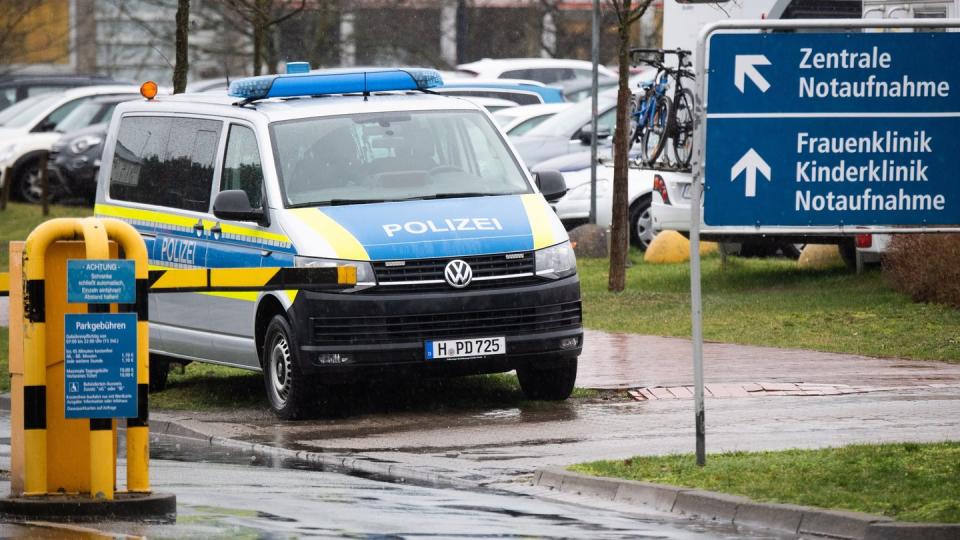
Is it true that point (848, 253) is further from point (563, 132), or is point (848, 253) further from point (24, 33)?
point (24, 33)

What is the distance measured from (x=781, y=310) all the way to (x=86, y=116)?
1755cm

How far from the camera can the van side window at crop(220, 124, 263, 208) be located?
A: 43.2 ft

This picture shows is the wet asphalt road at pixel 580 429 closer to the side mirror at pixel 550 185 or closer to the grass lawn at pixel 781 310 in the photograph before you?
the side mirror at pixel 550 185

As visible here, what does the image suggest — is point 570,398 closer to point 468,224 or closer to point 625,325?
point 468,224

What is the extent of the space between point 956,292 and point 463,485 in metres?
8.67

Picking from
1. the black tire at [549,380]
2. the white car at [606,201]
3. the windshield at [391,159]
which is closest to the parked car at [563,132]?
the white car at [606,201]

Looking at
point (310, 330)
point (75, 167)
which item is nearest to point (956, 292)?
point (310, 330)

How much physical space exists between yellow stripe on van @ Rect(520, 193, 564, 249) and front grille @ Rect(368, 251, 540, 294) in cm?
15

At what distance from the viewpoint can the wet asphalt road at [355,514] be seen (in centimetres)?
814

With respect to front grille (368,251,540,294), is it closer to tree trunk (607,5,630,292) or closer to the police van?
the police van

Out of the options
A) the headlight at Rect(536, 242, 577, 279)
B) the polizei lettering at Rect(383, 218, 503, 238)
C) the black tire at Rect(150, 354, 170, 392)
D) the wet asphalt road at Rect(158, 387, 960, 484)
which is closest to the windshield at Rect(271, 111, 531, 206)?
the polizei lettering at Rect(383, 218, 503, 238)

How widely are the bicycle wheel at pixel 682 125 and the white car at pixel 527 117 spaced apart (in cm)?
746

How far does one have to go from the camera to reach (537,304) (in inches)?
498

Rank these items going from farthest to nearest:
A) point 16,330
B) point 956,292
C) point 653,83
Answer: point 653,83, point 956,292, point 16,330
